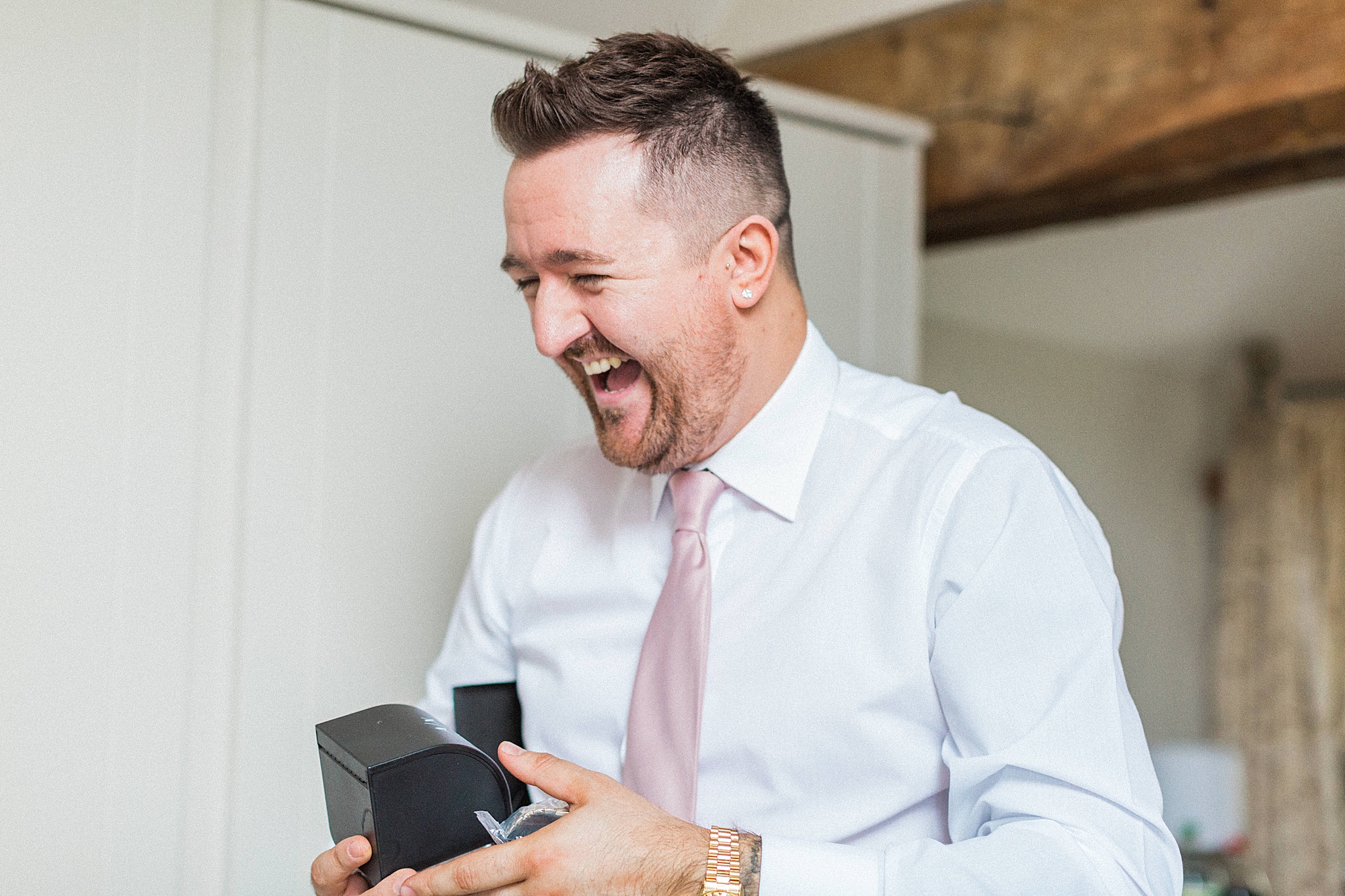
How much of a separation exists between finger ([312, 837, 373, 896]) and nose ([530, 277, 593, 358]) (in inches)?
20.3

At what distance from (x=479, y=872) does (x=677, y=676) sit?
1.14 feet

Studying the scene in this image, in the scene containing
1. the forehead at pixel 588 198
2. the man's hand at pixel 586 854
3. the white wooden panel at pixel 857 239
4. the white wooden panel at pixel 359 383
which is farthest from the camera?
the white wooden panel at pixel 857 239

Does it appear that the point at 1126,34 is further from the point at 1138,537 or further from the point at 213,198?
the point at 1138,537

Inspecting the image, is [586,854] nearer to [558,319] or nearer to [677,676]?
[677,676]

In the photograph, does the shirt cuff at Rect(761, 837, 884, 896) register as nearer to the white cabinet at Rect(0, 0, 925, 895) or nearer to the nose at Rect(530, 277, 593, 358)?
the nose at Rect(530, 277, 593, 358)

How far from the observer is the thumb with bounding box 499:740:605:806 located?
102cm

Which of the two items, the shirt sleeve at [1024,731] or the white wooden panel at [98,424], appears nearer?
the shirt sleeve at [1024,731]

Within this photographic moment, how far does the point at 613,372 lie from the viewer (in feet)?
4.49

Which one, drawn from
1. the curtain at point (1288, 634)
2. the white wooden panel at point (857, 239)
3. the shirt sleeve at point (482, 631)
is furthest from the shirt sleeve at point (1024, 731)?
the curtain at point (1288, 634)

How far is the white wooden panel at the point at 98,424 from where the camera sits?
4.96 ft

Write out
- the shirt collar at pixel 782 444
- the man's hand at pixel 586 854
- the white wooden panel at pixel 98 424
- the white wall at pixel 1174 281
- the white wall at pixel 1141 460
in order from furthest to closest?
the white wall at pixel 1141 460
the white wall at pixel 1174 281
the white wooden panel at pixel 98 424
the shirt collar at pixel 782 444
the man's hand at pixel 586 854

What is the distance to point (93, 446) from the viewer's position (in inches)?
61.5

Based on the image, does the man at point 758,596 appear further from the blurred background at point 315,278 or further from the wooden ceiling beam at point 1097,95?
the wooden ceiling beam at point 1097,95

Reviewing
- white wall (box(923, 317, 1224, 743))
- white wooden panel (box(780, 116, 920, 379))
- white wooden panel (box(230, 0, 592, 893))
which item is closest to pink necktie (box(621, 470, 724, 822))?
white wooden panel (box(230, 0, 592, 893))
